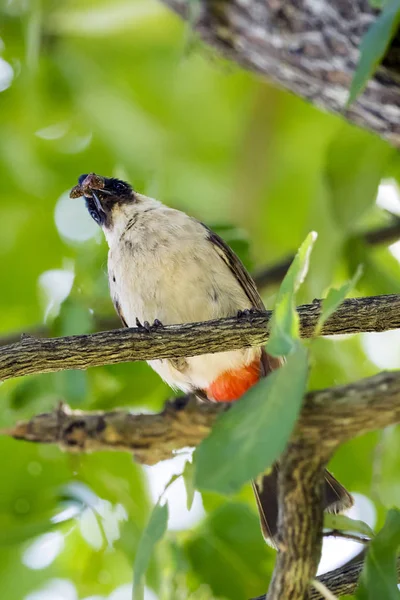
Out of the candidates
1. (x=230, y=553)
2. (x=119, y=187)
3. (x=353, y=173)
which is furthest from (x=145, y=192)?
→ (x=230, y=553)

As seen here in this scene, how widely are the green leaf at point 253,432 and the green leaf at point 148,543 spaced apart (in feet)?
1.14

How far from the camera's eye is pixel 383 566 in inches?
83.8

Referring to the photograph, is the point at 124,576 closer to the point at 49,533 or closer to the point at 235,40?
the point at 49,533

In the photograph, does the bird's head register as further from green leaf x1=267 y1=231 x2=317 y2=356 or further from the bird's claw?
green leaf x1=267 y1=231 x2=317 y2=356

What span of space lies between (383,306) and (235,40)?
6.57ft

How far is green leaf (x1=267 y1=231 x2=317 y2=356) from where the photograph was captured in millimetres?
1930

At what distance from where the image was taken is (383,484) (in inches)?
169

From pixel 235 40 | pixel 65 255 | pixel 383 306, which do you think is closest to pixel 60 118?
pixel 65 255

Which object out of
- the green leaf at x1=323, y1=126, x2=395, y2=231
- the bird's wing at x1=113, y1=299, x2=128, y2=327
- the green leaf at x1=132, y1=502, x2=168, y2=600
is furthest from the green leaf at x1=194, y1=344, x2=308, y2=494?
the bird's wing at x1=113, y1=299, x2=128, y2=327

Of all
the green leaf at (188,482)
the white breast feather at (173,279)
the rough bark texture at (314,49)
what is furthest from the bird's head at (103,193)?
the green leaf at (188,482)

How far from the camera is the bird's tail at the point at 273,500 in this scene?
3.03 meters

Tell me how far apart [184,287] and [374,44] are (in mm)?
1418

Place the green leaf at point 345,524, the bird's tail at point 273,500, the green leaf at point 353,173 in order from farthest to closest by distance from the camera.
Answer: the green leaf at point 353,173
the bird's tail at point 273,500
the green leaf at point 345,524

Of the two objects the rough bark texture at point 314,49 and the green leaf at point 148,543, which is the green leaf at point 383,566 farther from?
the rough bark texture at point 314,49
